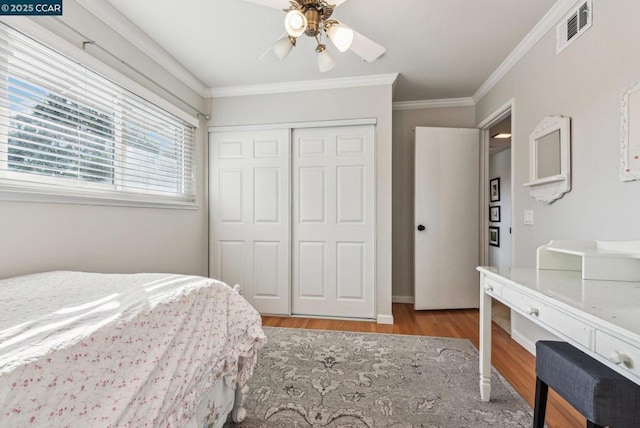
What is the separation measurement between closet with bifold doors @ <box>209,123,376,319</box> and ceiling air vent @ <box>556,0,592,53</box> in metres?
1.50

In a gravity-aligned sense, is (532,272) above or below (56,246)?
below

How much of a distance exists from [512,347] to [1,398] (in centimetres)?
285

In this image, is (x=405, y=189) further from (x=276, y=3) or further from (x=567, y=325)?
(x=567, y=325)

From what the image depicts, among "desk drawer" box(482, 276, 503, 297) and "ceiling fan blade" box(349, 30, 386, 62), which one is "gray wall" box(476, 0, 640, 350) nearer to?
"desk drawer" box(482, 276, 503, 297)

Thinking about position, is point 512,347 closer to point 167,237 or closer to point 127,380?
point 127,380

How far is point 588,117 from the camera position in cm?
168

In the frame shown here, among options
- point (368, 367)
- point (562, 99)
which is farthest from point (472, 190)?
point (368, 367)

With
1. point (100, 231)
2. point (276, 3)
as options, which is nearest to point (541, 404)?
point (276, 3)

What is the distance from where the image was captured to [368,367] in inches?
77.6

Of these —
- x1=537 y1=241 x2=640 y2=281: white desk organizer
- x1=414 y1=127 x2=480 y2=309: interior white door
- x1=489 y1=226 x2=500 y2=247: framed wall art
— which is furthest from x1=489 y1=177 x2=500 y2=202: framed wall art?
x1=537 y1=241 x2=640 y2=281: white desk organizer

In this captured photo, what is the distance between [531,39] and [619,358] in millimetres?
2397

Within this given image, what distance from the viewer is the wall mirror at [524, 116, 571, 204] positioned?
1.83 metres

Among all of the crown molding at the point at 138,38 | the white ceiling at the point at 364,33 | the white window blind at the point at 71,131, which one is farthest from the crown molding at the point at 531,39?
the white window blind at the point at 71,131

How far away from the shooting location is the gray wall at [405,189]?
11.7 feet
